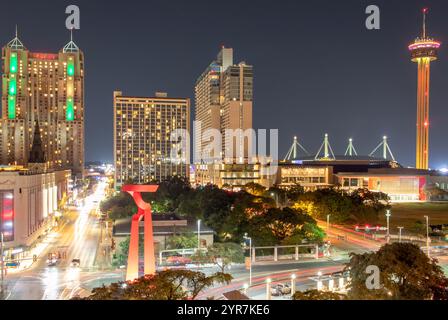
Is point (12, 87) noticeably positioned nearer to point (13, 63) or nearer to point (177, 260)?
point (13, 63)

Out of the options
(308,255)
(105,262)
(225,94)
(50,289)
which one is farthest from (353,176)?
(50,289)

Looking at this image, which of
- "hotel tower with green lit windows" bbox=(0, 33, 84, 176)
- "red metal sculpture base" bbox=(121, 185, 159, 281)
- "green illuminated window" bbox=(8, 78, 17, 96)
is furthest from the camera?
"green illuminated window" bbox=(8, 78, 17, 96)

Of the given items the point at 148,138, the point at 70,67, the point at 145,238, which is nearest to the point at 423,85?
the point at 148,138

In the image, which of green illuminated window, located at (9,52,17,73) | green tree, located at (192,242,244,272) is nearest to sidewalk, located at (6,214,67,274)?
green tree, located at (192,242,244,272)

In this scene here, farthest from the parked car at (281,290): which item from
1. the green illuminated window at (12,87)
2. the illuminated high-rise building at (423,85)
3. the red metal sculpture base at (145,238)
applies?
the green illuminated window at (12,87)

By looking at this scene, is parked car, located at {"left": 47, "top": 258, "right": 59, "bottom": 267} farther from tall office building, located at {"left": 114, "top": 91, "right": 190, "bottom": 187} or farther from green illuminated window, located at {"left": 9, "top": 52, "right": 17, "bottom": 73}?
green illuminated window, located at {"left": 9, "top": 52, "right": 17, "bottom": 73}

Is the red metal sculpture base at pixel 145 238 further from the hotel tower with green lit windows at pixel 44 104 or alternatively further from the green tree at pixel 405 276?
the hotel tower with green lit windows at pixel 44 104

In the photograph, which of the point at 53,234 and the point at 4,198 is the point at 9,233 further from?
the point at 53,234
